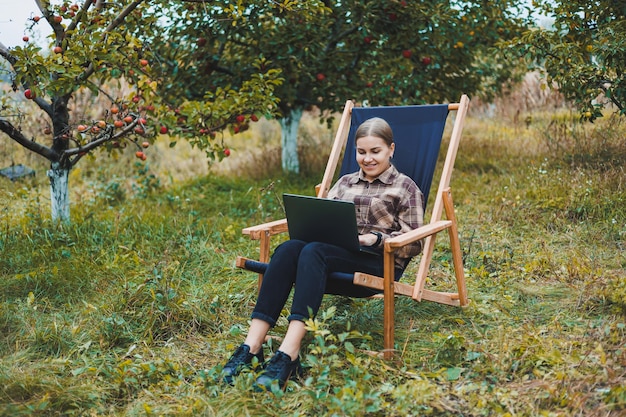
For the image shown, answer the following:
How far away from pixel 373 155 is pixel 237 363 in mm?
1183

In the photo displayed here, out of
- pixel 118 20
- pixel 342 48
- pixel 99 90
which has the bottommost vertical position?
pixel 99 90

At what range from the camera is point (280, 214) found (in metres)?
5.38

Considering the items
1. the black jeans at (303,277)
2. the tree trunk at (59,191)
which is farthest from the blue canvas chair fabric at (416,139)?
the tree trunk at (59,191)

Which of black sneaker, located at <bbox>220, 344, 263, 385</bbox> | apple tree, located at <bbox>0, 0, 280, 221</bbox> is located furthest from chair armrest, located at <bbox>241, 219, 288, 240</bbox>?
apple tree, located at <bbox>0, 0, 280, 221</bbox>

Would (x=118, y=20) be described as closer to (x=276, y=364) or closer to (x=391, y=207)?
(x=391, y=207)

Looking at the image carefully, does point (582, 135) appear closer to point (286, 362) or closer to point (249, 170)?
point (249, 170)

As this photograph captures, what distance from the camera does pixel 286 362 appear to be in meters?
2.66

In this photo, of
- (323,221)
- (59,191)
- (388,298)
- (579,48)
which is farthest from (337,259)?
(579,48)

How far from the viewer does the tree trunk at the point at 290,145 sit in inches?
264

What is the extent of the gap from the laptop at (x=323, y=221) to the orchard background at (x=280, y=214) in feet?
1.43

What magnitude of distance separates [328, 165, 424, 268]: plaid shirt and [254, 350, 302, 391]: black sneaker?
Result: 76 centimetres

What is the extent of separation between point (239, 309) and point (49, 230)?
181cm

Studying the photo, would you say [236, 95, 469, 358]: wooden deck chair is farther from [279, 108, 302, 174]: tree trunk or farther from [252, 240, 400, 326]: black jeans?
[279, 108, 302, 174]: tree trunk

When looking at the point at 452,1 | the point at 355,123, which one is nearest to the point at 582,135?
the point at 452,1
